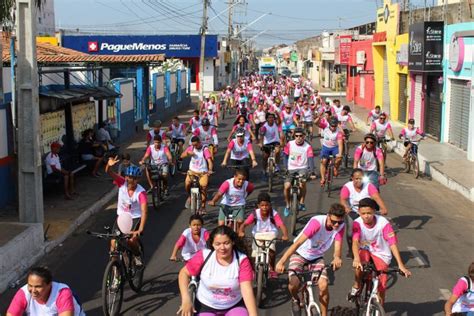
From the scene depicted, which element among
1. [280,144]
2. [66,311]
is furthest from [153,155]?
[66,311]

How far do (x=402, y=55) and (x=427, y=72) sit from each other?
14.1 ft

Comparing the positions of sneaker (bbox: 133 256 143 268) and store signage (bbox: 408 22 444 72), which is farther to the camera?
store signage (bbox: 408 22 444 72)

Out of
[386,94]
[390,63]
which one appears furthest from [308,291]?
[386,94]

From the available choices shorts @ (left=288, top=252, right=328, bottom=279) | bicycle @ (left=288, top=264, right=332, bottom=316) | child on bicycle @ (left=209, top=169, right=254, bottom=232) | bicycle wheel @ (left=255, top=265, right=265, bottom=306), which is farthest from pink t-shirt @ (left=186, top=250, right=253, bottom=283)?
child on bicycle @ (left=209, top=169, right=254, bottom=232)

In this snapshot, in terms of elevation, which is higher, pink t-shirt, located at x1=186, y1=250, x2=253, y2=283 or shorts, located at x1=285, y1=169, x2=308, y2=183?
pink t-shirt, located at x1=186, y1=250, x2=253, y2=283

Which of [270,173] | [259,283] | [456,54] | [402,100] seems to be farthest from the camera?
[402,100]

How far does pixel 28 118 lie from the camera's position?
36.4ft

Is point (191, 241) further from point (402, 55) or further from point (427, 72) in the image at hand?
point (402, 55)

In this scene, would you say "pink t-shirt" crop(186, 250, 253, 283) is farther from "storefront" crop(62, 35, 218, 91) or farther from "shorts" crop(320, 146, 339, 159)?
"storefront" crop(62, 35, 218, 91)

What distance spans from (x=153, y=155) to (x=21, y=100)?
12.9ft

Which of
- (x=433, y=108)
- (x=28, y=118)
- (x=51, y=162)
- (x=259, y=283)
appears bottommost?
(x=259, y=283)

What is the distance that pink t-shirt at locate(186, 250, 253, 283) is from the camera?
17.1ft

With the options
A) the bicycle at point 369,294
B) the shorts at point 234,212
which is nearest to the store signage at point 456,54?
the shorts at point 234,212

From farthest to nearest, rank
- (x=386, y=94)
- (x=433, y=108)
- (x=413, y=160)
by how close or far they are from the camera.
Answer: (x=386, y=94) < (x=433, y=108) < (x=413, y=160)
